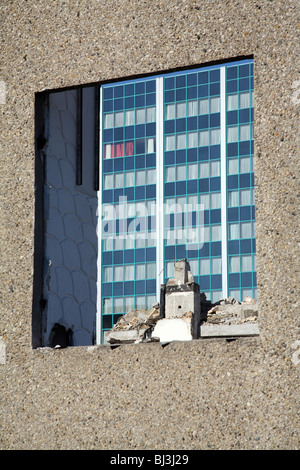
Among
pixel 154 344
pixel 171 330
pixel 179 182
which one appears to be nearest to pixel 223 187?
pixel 179 182

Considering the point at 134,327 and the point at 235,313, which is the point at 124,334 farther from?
the point at 235,313

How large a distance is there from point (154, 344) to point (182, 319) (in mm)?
2006

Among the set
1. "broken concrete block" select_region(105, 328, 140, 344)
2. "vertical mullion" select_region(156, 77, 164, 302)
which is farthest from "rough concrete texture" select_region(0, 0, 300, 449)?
"vertical mullion" select_region(156, 77, 164, 302)

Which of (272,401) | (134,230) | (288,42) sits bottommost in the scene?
(272,401)

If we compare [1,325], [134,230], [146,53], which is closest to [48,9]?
[146,53]

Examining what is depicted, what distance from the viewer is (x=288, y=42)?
5.42 meters

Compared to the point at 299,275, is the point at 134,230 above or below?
above

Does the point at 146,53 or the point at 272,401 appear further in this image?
the point at 146,53

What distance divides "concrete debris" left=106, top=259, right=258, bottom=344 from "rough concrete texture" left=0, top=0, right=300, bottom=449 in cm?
59

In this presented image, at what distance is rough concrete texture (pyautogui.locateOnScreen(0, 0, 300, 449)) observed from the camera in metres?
5.18

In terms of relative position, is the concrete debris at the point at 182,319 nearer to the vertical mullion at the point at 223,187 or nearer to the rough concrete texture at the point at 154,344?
the rough concrete texture at the point at 154,344

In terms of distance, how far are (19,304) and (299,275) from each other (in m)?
2.03

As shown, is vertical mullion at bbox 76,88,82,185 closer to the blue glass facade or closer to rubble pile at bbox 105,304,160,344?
rubble pile at bbox 105,304,160,344
